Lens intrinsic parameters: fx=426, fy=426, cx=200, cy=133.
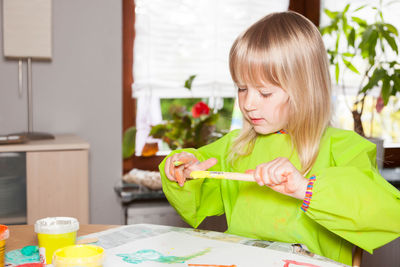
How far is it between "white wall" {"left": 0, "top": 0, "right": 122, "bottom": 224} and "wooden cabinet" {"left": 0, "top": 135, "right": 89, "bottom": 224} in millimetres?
331

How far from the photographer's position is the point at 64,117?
6.86 ft

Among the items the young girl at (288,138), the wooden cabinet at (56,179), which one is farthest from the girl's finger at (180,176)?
the wooden cabinet at (56,179)

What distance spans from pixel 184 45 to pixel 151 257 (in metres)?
1.62

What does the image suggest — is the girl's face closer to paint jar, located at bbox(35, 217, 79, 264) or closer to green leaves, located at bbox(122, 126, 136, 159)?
paint jar, located at bbox(35, 217, 79, 264)

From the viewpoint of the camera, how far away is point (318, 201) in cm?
90

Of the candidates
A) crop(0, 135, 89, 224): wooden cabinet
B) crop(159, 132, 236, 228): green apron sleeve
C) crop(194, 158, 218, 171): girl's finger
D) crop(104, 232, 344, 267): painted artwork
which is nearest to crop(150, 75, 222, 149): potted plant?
crop(0, 135, 89, 224): wooden cabinet

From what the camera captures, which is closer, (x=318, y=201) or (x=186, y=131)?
(x=318, y=201)

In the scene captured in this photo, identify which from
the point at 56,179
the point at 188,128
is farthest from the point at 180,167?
the point at 188,128

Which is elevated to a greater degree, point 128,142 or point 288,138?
point 288,138

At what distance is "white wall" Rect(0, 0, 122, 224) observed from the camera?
202cm

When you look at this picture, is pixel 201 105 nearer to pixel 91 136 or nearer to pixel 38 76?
pixel 91 136

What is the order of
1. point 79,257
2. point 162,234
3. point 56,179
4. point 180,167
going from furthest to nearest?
point 56,179, point 180,167, point 162,234, point 79,257

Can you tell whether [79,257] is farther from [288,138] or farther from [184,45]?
[184,45]

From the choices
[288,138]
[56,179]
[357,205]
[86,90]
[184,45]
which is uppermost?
[184,45]
